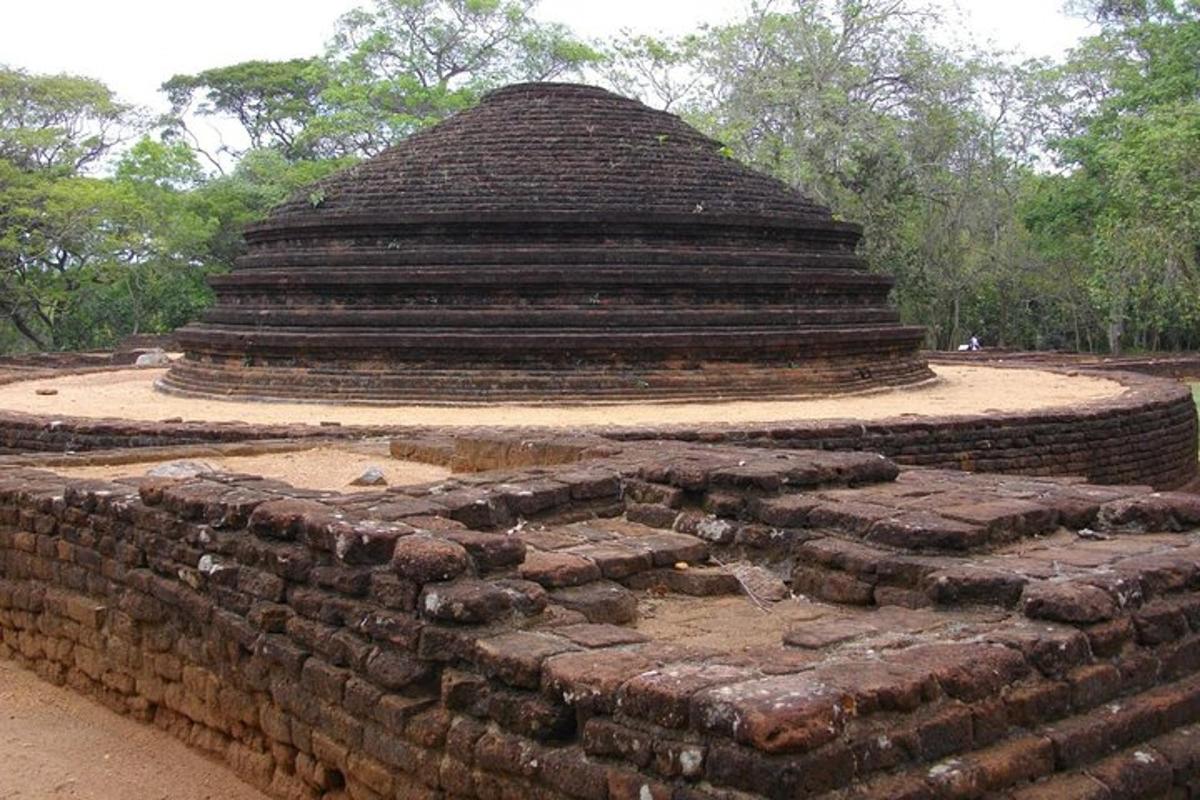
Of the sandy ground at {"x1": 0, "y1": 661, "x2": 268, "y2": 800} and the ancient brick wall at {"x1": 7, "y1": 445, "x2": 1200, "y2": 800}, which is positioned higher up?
the ancient brick wall at {"x1": 7, "y1": 445, "x2": 1200, "y2": 800}

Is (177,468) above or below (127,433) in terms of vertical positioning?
above

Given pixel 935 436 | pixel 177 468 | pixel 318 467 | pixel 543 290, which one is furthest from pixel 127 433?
pixel 935 436

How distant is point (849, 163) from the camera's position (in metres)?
26.5

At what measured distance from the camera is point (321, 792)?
3633 mm

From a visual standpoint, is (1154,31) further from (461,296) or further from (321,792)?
(321,792)

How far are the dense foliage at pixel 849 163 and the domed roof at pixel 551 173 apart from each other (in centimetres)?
995

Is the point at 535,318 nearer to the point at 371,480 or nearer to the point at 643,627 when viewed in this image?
the point at 371,480

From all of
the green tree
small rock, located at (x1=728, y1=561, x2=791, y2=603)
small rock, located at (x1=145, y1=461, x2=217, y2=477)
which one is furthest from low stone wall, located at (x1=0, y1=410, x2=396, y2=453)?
the green tree

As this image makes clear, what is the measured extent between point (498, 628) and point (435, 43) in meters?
33.9

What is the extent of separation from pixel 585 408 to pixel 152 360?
1068 cm

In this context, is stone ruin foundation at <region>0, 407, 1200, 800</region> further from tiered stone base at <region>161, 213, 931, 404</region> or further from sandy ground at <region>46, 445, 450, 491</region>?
tiered stone base at <region>161, 213, 931, 404</region>

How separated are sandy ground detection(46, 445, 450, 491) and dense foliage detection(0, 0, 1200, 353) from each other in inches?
672

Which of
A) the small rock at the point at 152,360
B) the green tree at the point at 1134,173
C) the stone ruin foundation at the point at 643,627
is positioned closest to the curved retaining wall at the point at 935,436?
the stone ruin foundation at the point at 643,627

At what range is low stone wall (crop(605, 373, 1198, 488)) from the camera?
8906mm
